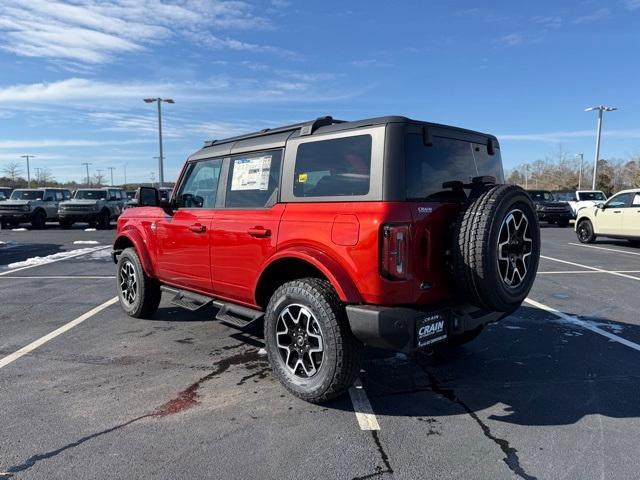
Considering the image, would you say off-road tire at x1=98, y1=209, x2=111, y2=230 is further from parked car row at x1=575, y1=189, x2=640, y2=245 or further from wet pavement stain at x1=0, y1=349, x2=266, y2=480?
wet pavement stain at x1=0, y1=349, x2=266, y2=480

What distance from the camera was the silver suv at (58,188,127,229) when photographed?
21359 millimetres

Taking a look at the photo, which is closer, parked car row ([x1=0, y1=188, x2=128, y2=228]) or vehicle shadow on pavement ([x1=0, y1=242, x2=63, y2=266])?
vehicle shadow on pavement ([x1=0, y1=242, x2=63, y2=266])

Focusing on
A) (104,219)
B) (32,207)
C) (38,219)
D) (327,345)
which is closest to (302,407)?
(327,345)

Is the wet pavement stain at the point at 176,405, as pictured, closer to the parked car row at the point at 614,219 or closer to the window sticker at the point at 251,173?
the window sticker at the point at 251,173

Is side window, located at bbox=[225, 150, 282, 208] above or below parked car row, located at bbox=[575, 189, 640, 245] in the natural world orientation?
above

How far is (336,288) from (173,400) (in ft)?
5.04

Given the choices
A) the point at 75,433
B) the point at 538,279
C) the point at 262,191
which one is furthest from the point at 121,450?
the point at 538,279

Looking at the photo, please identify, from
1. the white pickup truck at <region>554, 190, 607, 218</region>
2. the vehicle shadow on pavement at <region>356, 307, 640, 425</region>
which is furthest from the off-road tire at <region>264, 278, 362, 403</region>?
the white pickup truck at <region>554, 190, 607, 218</region>

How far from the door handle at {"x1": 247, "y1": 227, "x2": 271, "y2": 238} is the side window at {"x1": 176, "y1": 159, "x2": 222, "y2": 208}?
2.73 ft

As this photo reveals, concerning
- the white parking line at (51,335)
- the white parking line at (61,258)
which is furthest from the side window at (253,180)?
the white parking line at (61,258)

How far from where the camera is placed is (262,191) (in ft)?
13.5

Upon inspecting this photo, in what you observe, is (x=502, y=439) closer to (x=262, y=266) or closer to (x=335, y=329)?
(x=335, y=329)

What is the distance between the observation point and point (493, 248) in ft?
10.3

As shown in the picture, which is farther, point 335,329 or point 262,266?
point 262,266
